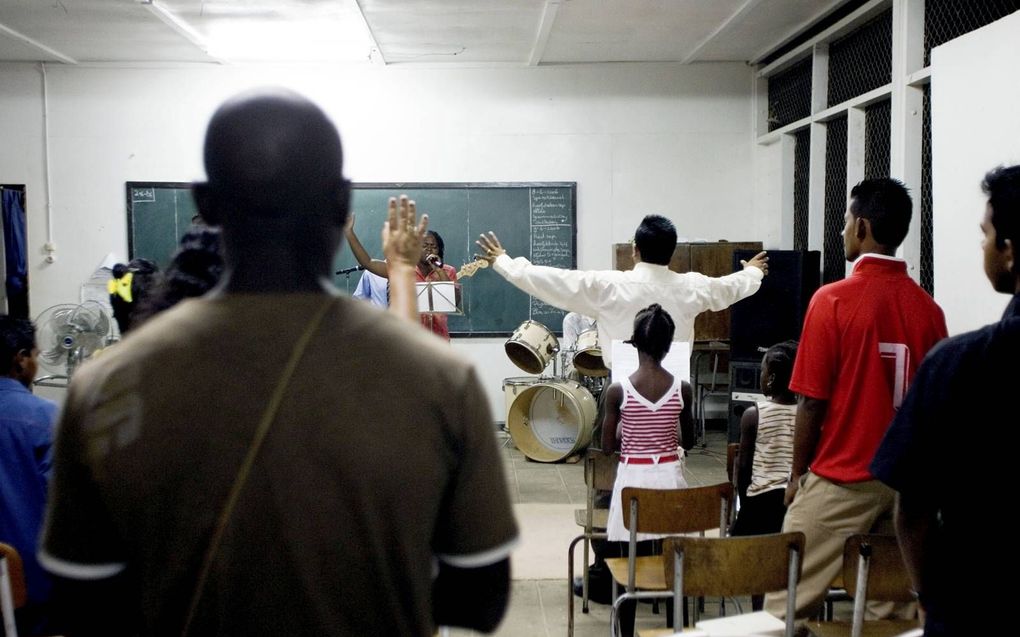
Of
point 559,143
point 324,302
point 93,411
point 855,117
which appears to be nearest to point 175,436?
point 93,411

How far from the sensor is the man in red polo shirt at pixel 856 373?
234cm

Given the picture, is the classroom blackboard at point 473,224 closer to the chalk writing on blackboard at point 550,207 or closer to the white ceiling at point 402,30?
the chalk writing on blackboard at point 550,207

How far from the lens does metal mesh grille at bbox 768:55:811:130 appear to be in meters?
6.78

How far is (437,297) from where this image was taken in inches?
177

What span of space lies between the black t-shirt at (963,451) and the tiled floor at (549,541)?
904 mm

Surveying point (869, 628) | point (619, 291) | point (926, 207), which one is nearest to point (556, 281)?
point (619, 291)

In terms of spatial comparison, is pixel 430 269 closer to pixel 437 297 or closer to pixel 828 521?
pixel 437 297

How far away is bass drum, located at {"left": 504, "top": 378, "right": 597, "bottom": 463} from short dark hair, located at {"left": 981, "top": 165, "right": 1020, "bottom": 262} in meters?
5.17

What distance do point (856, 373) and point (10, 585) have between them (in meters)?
2.21

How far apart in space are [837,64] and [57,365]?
6.41 m

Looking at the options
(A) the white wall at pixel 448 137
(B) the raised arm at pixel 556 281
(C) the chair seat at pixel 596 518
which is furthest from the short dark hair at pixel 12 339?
(A) the white wall at pixel 448 137

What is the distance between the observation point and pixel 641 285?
11.5 feet

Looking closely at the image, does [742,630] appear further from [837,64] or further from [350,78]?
[350,78]

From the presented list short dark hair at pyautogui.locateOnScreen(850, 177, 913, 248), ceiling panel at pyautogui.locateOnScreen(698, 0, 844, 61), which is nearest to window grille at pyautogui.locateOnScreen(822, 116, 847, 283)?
ceiling panel at pyautogui.locateOnScreen(698, 0, 844, 61)
